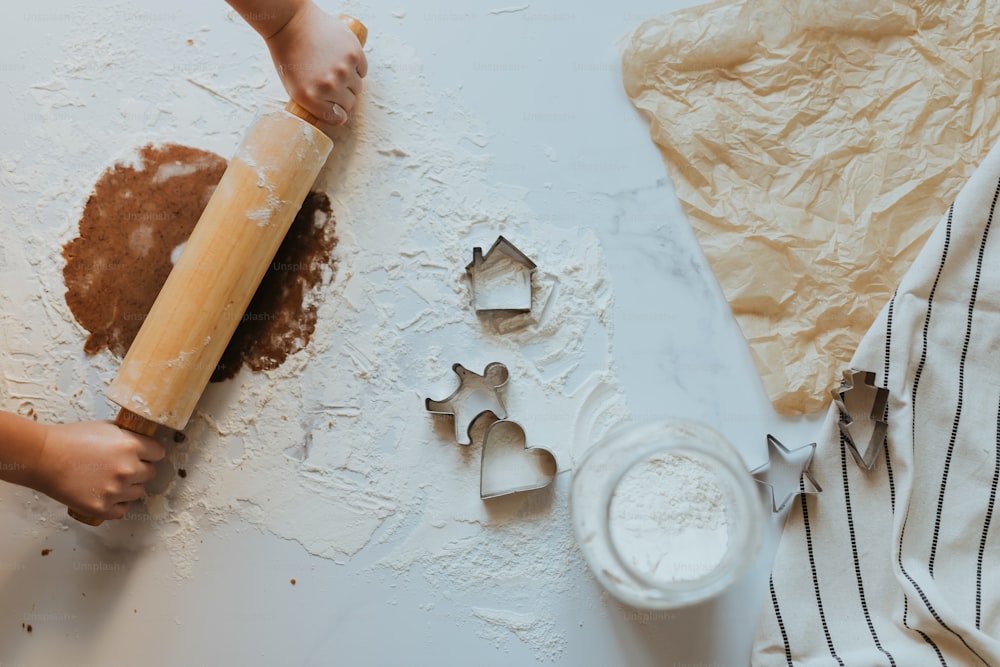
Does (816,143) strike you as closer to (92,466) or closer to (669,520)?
(669,520)

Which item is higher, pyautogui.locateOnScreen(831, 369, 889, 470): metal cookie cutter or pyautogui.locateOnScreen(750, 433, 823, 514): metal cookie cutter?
pyautogui.locateOnScreen(831, 369, 889, 470): metal cookie cutter

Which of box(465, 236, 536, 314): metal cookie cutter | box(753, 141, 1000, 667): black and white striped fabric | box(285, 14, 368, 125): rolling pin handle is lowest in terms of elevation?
box(753, 141, 1000, 667): black and white striped fabric

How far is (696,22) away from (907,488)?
2.14 ft

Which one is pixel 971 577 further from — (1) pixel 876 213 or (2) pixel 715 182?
(2) pixel 715 182

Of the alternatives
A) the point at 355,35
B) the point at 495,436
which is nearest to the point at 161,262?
the point at 355,35

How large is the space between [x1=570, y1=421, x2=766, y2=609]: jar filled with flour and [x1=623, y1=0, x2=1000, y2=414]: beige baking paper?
19cm

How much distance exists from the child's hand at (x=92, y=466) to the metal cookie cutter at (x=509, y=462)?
428mm

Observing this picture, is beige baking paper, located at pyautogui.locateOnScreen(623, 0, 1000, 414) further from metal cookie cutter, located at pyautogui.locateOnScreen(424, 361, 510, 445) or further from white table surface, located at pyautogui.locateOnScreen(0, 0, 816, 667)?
metal cookie cutter, located at pyautogui.locateOnScreen(424, 361, 510, 445)

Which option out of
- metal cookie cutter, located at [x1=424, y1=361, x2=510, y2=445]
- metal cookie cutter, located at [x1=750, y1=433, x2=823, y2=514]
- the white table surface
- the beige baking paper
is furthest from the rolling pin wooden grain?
metal cookie cutter, located at [x1=750, y1=433, x2=823, y2=514]

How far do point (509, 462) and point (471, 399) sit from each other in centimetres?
10

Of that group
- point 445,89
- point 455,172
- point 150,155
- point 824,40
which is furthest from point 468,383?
point 824,40

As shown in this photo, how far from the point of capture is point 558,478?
3.27 ft

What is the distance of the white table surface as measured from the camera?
3.26 feet

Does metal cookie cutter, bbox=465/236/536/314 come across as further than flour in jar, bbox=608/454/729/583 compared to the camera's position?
Yes
